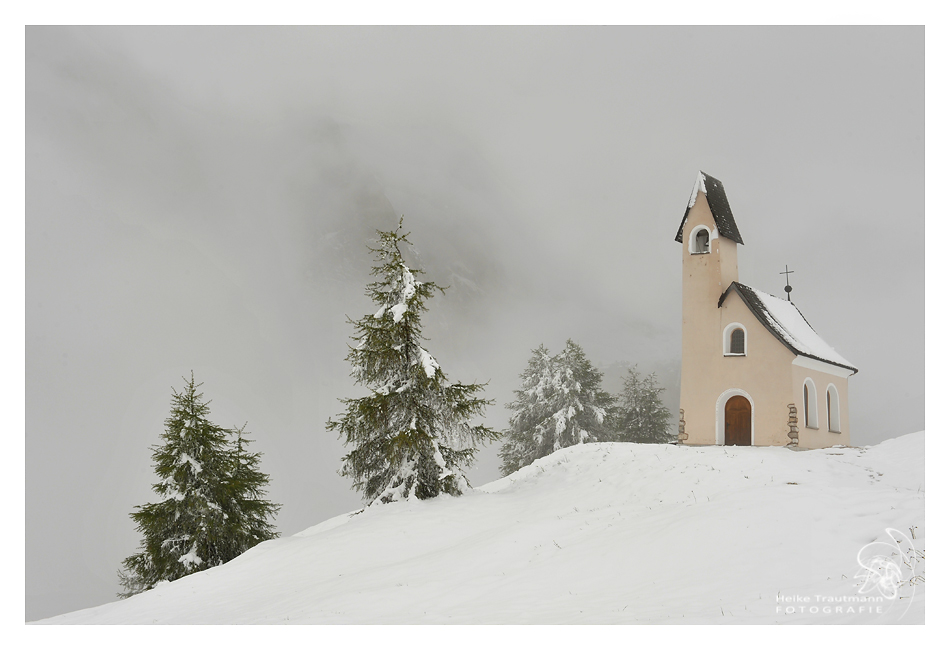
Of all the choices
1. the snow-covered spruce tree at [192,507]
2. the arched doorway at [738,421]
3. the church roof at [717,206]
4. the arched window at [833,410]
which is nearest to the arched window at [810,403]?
the arched window at [833,410]

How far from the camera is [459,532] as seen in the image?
500 inches

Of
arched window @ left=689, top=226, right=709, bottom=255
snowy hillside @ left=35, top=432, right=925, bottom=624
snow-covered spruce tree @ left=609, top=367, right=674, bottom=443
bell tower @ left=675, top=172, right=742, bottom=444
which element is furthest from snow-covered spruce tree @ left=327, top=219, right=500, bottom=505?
snow-covered spruce tree @ left=609, top=367, right=674, bottom=443

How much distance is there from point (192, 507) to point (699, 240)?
18.5 m

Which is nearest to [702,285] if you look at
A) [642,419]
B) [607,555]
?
[642,419]

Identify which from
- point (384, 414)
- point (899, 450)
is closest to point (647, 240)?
point (899, 450)

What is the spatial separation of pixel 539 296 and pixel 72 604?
168 ft

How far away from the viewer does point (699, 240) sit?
72.7 feet

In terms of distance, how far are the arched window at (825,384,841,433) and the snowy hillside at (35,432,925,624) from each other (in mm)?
6771

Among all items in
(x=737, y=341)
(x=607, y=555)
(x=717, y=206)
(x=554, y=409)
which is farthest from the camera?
(x=554, y=409)

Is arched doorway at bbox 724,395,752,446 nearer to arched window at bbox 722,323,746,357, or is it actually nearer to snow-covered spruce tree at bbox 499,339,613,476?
arched window at bbox 722,323,746,357

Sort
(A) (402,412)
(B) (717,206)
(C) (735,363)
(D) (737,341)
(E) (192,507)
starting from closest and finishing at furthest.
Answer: (A) (402,412), (E) (192,507), (C) (735,363), (D) (737,341), (B) (717,206)

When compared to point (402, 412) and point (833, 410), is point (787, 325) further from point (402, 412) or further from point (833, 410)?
point (402, 412)

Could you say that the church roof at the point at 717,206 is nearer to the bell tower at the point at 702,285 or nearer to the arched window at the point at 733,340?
the bell tower at the point at 702,285
